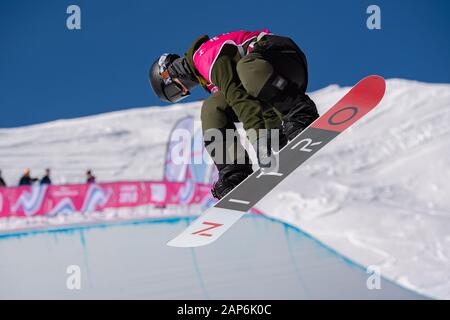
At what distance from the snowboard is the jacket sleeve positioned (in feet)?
0.78

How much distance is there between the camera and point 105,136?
35562 mm

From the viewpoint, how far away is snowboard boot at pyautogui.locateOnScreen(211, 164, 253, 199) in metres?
3.31

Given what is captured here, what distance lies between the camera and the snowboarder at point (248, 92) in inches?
121

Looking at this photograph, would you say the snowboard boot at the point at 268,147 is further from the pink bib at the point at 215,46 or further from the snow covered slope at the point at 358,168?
the snow covered slope at the point at 358,168

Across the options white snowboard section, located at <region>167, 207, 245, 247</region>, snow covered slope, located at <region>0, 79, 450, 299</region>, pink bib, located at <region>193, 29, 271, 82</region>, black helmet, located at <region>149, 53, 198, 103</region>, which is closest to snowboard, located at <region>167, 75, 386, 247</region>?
white snowboard section, located at <region>167, 207, 245, 247</region>

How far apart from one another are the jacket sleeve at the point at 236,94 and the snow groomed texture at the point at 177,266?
5835mm

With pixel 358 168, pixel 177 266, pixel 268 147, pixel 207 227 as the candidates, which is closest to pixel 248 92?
pixel 268 147

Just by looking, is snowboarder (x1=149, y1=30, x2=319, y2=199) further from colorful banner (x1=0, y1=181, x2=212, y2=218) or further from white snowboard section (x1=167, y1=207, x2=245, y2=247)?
colorful banner (x1=0, y1=181, x2=212, y2=218)

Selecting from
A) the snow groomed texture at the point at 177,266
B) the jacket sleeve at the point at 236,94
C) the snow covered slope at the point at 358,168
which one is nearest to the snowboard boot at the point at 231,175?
the jacket sleeve at the point at 236,94

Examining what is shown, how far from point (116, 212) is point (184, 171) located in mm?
1963

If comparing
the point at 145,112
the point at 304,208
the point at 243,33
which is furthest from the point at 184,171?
the point at 145,112

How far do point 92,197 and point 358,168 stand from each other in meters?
18.8

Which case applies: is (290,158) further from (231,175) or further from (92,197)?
(92,197)

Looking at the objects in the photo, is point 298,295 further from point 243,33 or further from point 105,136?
point 105,136
